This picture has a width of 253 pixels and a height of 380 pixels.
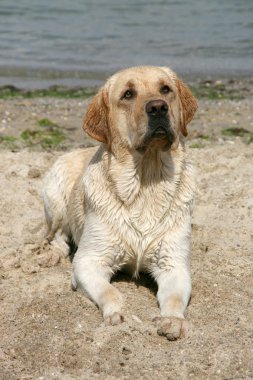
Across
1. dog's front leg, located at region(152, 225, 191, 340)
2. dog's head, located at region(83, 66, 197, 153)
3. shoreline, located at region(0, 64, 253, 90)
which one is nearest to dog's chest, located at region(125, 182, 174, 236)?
dog's front leg, located at region(152, 225, 191, 340)

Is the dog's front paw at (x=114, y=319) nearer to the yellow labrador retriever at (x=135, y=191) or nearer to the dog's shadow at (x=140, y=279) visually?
the yellow labrador retriever at (x=135, y=191)

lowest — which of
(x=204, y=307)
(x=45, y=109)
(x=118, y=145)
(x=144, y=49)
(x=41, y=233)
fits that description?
(x=144, y=49)

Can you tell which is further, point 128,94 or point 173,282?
point 128,94

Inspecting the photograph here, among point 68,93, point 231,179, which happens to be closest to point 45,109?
point 68,93

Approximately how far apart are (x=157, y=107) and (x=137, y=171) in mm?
630

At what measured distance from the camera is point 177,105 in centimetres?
516

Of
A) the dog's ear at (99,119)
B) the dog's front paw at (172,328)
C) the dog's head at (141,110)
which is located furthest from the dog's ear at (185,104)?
the dog's front paw at (172,328)

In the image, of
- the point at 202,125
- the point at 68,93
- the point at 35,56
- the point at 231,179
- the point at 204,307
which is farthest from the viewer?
the point at 35,56

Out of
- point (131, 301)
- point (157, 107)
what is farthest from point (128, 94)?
point (131, 301)

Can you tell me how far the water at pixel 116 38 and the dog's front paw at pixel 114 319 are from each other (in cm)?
1029

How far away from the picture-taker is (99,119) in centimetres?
519

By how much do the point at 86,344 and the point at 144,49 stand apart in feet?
47.1

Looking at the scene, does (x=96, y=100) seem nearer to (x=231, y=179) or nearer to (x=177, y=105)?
(x=177, y=105)

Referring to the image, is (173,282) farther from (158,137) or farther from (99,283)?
(158,137)
